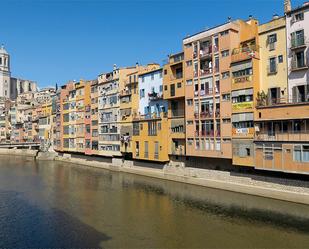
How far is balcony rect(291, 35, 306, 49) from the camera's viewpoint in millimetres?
33938

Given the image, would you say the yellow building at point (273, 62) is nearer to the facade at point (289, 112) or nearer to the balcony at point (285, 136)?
the facade at point (289, 112)

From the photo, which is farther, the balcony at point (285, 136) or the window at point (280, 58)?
the window at point (280, 58)

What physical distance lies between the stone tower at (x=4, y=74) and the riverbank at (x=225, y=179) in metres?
123

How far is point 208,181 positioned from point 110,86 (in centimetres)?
3191

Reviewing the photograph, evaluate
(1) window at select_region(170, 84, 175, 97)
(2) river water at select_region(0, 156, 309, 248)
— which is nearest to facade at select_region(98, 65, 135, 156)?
(1) window at select_region(170, 84, 175, 97)

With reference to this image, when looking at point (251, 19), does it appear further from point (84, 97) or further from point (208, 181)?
point (84, 97)

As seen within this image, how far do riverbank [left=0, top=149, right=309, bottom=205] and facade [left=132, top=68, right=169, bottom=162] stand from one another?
2.19m

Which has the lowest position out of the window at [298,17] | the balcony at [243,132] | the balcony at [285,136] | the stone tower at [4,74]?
the balcony at [285,136]

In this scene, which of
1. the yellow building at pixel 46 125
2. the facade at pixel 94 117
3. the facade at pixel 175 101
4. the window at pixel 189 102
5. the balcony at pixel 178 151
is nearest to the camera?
the window at pixel 189 102

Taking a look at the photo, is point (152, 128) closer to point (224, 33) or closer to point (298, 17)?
point (224, 33)

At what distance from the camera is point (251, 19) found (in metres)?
42.6

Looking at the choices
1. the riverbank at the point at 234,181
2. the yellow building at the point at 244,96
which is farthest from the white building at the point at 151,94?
the yellow building at the point at 244,96

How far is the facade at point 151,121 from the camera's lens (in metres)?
50.4

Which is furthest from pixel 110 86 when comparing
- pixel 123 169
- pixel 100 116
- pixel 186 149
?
pixel 186 149
